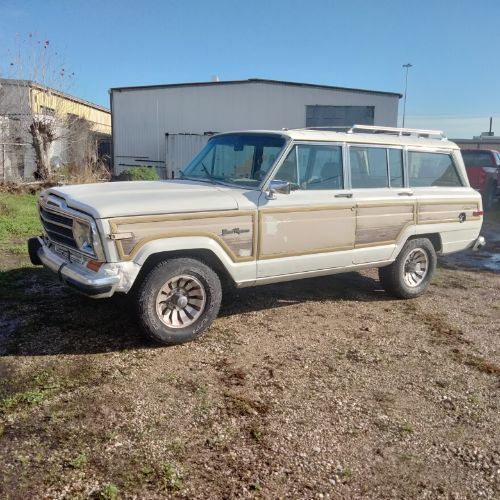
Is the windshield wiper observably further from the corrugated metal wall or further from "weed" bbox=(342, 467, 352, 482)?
the corrugated metal wall

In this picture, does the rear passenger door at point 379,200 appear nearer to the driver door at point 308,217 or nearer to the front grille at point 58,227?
the driver door at point 308,217

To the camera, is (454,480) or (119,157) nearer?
(454,480)

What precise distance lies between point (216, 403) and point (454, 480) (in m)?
1.60

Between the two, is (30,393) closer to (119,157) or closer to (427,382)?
(427,382)

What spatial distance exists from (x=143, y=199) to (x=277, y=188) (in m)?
1.26

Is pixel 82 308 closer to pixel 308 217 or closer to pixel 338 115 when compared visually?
pixel 308 217

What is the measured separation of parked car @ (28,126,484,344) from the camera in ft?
13.9

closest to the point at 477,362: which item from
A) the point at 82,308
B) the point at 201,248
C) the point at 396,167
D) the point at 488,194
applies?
the point at 396,167

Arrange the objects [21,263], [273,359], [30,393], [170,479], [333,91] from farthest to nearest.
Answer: [333,91] → [21,263] → [273,359] → [30,393] → [170,479]

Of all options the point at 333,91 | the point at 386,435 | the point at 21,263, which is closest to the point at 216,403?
the point at 386,435

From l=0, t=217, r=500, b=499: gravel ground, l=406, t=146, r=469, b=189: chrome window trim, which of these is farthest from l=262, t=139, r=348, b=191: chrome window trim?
l=0, t=217, r=500, b=499: gravel ground

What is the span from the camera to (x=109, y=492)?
8.68 ft

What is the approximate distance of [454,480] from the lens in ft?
9.61

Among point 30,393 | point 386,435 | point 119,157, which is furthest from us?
point 119,157
